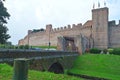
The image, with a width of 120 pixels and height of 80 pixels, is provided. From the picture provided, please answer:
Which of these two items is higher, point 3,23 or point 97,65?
point 3,23

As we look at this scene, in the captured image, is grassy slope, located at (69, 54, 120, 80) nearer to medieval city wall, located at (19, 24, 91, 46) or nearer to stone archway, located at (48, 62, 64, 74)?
stone archway, located at (48, 62, 64, 74)

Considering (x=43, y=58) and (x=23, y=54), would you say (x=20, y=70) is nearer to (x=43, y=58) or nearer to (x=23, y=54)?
(x=23, y=54)

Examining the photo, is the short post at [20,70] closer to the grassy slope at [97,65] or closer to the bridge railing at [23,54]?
the bridge railing at [23,54]

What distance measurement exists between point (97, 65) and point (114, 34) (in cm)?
2136

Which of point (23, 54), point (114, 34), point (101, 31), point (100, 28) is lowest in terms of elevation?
point (23, 54)

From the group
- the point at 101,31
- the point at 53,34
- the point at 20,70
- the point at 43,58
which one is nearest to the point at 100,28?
the point at 101,31

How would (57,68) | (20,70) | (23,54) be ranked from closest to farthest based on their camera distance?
1. (20,70)
2. (23,54)
3. (57,68)

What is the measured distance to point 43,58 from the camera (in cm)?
2594

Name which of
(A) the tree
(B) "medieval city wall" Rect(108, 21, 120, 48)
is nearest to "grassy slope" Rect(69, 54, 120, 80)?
(A) the tree

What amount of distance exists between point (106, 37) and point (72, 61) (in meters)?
20.1

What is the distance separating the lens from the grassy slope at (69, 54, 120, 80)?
32844mm

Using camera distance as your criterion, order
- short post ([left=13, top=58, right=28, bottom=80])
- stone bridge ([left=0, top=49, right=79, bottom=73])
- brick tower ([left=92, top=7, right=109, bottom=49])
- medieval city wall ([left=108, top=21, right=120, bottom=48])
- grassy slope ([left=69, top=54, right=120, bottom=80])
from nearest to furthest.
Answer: short post ([left=13, top=58, right=28, bottom=80]) → stone bridge ([left=0, top=49, right=79, bottom=73]) → grassy slope ([left=69, top=54, right=120, bottom=80]) → medieval city wall ([left=108, top=21, right=120, bottom=48]) → brick tower ([left=92, top=7, right=109, bottom=49])

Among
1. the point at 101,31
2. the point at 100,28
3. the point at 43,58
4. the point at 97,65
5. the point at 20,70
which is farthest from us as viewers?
the point at 100,28

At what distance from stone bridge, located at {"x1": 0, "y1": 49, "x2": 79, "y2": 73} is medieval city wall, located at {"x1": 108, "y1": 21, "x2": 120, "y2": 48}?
1504cm
